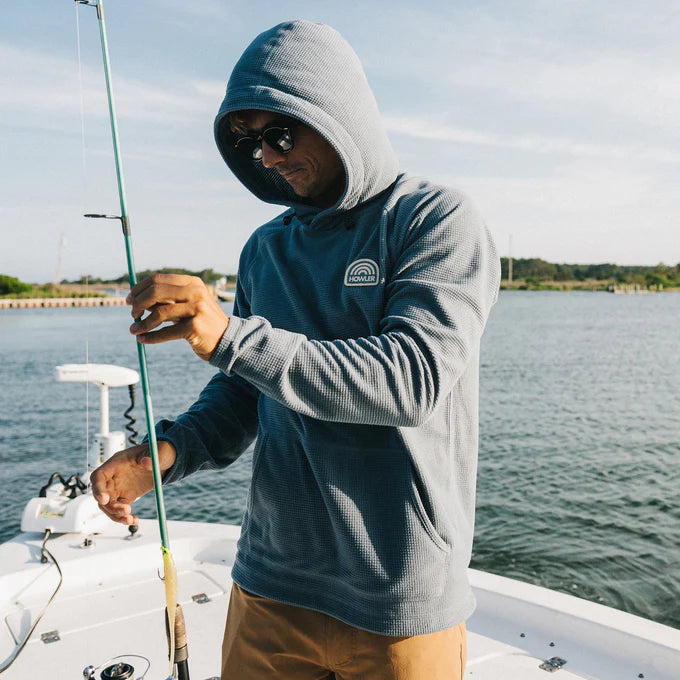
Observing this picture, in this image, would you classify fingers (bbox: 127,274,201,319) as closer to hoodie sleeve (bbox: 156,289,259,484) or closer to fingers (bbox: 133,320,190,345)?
fingers (bbox: 133,320,190,345)

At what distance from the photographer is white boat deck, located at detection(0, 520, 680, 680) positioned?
2811mm

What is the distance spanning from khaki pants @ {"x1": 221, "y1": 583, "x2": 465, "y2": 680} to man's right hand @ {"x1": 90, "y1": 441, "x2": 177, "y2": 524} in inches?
12.8

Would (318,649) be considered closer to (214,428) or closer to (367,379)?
(214,428)

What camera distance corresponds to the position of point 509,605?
10.4 ft

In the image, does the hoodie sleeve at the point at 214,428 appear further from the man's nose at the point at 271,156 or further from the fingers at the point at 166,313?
the fingers at the point at 166,313

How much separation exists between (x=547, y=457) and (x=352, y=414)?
42.9 ft

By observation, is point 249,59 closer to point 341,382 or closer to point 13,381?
point 341,382

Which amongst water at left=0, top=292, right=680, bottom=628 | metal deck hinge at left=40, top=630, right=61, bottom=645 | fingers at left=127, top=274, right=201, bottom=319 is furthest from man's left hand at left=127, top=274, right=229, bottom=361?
metal deck hinge at left=40, top=630, right=61, bottom=645

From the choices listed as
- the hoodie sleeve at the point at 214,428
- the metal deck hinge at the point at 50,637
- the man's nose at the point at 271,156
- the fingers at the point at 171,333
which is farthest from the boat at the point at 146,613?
the man's nose at the point at 271,156

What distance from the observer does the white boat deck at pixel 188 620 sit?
2811mm

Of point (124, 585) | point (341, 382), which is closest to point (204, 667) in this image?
point (124, 585)

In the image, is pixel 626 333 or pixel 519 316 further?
pixel 519 316

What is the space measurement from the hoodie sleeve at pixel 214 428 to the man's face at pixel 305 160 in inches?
16.0

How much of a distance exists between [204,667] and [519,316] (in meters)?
48.7
